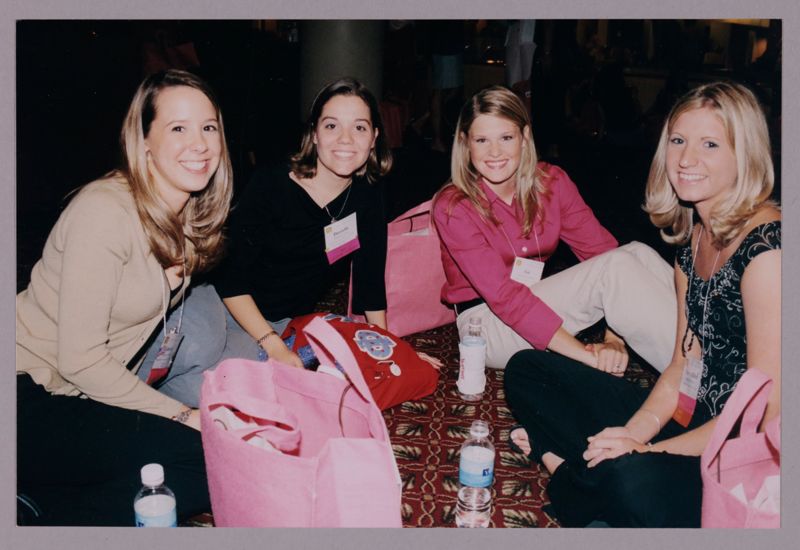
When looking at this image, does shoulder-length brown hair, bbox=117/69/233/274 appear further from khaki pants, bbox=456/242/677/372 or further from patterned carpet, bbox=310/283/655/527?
khaki pants, bbox=456/242/677/372

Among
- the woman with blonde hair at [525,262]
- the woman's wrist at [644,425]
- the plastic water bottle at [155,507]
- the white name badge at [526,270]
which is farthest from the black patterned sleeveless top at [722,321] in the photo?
the plastic water bottle at [155,507]

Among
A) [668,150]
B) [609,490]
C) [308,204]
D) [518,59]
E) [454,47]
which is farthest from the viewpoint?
[454,47]

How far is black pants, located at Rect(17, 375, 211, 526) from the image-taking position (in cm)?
183

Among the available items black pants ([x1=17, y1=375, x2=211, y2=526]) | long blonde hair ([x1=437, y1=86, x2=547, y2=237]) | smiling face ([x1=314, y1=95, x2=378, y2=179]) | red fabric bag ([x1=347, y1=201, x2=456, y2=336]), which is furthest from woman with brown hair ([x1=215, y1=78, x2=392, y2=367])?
black pants ([x1=17, y1=375, x2=211, y2=526])

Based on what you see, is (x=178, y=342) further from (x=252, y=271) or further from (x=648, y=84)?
(x=648, y=84)

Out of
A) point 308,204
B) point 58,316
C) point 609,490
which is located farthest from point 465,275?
point 58,316

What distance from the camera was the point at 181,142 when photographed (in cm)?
205

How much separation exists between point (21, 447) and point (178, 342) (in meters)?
0.61

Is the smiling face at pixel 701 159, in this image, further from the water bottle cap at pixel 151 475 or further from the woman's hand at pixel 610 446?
the water bottle cap at pixel 151 475

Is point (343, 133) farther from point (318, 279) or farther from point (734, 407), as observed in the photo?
point (734, 407)

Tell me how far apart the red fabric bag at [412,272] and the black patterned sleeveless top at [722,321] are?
1.24 metres

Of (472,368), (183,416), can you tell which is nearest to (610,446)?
(472,368)

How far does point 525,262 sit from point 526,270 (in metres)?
0.03

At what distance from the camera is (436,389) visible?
2.96m
